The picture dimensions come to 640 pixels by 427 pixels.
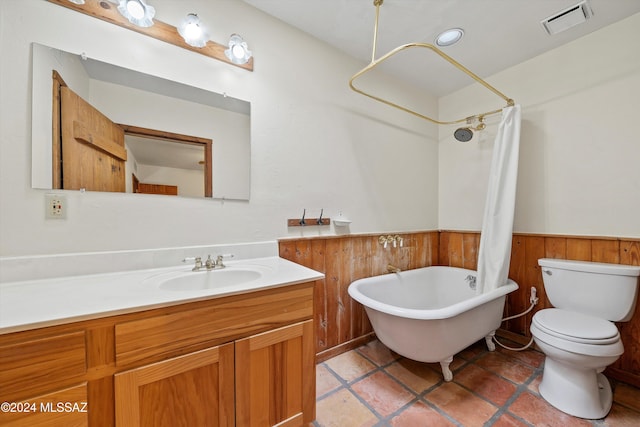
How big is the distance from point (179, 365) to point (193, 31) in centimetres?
163

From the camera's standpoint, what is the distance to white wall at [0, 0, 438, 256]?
1.03 meters

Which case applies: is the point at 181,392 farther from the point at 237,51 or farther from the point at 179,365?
the point at 237,51

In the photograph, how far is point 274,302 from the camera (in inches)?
42.3

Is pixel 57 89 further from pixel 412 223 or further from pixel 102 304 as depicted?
pixel 412 223

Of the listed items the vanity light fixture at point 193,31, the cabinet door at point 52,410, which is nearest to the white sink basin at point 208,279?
the cabinet door at point 52,410

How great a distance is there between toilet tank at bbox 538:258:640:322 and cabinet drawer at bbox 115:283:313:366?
1864 mm

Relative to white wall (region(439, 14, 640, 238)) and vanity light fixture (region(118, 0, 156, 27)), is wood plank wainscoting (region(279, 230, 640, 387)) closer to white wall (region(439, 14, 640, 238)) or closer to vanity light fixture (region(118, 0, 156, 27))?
white wall (region(439, 14, 640, 238))

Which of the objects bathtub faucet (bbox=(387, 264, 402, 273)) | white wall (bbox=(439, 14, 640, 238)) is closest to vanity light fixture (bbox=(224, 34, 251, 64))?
bathtub faucet (bbox=(387, 264, 402, 273))

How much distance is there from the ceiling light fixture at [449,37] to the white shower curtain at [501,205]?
72cm

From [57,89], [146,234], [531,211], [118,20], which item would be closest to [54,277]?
[146,234]

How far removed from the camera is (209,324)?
93 centimetres

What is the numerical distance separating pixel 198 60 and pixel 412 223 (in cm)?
225

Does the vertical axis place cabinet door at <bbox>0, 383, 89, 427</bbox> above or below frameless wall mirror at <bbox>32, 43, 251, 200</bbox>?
below

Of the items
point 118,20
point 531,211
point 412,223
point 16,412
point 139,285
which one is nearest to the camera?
point 16,412
